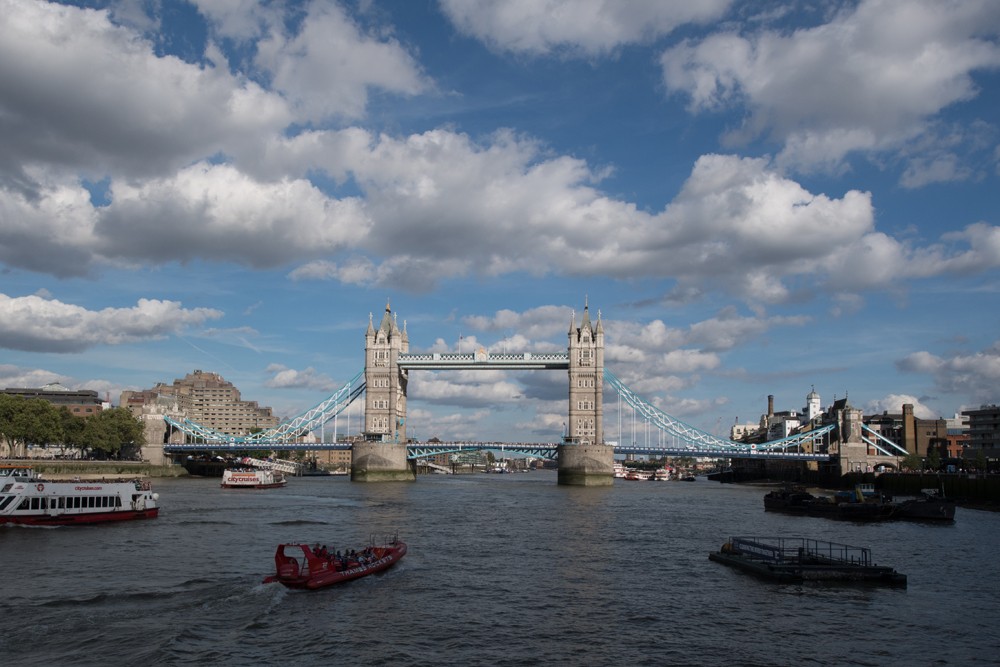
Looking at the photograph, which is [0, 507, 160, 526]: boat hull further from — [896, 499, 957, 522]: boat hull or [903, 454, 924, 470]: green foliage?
[903, 454, 924, 470]: green foliage

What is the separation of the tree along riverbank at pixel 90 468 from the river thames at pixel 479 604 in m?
62.6

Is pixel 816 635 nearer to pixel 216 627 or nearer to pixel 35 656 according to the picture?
pixel 216 627

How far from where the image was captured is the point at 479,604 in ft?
107

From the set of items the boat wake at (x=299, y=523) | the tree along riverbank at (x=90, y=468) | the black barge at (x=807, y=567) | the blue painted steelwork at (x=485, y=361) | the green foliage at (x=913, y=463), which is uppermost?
the blue painted steelwork at (x=485, y=361)

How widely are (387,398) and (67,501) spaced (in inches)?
3295

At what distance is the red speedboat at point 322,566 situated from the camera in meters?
34.1

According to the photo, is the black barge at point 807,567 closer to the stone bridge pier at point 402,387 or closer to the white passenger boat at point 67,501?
A: the white passenger boat at point 67,501

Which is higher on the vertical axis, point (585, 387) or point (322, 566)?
point (585, 387)

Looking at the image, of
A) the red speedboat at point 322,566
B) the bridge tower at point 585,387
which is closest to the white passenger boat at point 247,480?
the bridge tower at point 585,387

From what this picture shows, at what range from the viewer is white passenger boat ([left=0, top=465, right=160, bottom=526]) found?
2144 inches

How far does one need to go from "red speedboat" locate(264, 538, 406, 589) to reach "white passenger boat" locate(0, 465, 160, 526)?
25.2 m

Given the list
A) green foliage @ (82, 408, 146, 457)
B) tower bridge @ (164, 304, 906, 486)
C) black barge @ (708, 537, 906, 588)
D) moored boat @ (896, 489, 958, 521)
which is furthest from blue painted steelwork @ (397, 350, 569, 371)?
black barge @ (708, 537, 906, 588)

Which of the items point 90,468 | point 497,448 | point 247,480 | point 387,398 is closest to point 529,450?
point 497,448

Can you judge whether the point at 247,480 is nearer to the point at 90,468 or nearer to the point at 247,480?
the point at 247,480
